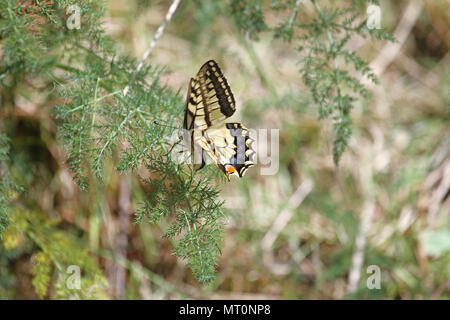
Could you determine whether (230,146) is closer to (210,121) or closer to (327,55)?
(210,121)

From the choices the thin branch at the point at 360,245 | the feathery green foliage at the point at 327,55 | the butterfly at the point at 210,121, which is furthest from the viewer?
the thin branch at the point at 360,245

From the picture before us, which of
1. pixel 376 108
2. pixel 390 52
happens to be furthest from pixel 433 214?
pixel 390 52

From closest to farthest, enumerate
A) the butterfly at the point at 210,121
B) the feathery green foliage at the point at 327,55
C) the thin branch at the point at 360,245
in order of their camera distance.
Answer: the butterfly at the point at 210,121 → the feathery green foliage at the point at 327,55 → the thin branch at the point at 360,245

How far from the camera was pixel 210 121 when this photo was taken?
4.12 ft

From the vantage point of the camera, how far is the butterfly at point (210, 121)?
1.17 metres

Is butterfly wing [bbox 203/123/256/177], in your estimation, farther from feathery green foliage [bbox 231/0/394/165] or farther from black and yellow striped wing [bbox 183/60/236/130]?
feathery green foliage [bbox 231/0/394/165]

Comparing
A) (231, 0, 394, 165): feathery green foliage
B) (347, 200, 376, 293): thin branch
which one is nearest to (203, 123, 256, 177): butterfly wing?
(231, 0, 394, 165): feathery green foliage

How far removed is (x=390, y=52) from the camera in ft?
8.71

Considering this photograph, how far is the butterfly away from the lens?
3.83ft

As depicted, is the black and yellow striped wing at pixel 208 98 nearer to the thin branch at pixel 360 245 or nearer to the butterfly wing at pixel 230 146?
the butterfly wing at pixel 230 146

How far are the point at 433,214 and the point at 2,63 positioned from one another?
193 centimetres

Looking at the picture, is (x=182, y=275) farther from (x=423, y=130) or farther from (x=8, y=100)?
(x=423, y=130)

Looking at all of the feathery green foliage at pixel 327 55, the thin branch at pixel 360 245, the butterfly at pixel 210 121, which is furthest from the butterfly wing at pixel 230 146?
the thin branch at pixel 360 245
